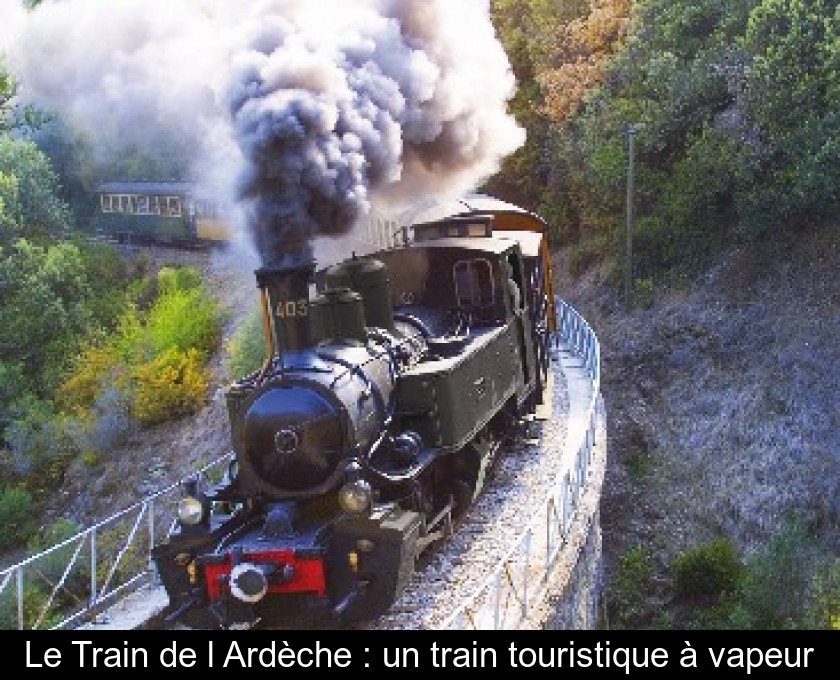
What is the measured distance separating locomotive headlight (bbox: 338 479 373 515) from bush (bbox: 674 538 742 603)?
8.83 m

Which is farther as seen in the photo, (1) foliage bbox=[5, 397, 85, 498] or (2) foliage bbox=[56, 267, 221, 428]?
(2) foliage bbox=[56, 267, 221, 428]

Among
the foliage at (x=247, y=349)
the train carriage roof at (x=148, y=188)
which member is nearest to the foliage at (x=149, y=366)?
the foliage at (x=247, y=349)

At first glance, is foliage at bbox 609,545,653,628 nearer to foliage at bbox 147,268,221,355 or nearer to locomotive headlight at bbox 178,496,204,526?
locomotive headlight at bbox 178,496,204,526

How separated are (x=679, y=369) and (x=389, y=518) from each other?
43.2 ft

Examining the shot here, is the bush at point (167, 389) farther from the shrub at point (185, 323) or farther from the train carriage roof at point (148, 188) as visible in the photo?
the train carriage roof at point (148, 188)

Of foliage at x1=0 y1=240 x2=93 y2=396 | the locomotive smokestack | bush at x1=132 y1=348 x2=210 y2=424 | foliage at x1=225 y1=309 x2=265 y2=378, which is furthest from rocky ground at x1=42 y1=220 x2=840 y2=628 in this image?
the locomotive smokestack

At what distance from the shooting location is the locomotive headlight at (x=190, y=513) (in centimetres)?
970

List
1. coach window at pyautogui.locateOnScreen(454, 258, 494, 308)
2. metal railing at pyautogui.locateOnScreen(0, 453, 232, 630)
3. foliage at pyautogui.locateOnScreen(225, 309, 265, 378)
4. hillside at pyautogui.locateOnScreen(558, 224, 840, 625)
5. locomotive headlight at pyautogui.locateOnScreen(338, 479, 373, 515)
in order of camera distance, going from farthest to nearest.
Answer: foliage at pyautogui.locateOnScreen(225, 309, 265, 378)
hillside at pyautogui.locateOnScreen(558, 224, 840, 625)
metal railing at pyautogui.locateOnScreen(0, 453, 232, 630)
coach window at pyautogui.locateOnScreen(454, 258, 494, 308)
locomotive headlight at pyautogui.locateOnScreen(338, 479, 373, 515)

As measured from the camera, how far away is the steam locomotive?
9.33m

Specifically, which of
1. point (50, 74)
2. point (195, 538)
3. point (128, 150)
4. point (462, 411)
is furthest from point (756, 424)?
point (128, 150)

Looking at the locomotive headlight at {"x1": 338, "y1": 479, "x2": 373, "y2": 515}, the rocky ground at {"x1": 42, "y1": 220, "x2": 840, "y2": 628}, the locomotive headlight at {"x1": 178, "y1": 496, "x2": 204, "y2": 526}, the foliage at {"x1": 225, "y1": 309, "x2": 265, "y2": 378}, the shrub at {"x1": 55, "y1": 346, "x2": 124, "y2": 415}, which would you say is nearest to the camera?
the locomotive headlight at {"x1": 338, "y1": 479, "x2": 373, "y2": 515}

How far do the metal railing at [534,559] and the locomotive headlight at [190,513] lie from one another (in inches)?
95.7

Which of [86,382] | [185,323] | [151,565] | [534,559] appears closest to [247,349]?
[185,323]

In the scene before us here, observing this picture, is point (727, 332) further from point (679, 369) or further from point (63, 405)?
point (63, 405)
